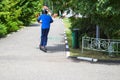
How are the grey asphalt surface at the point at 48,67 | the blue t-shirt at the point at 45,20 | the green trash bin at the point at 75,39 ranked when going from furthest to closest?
1. the green trash bin at the point at 75,39
2. the blue t-shirt at the point at 45,20
3. the grey asphalt surface at the point at 48,67

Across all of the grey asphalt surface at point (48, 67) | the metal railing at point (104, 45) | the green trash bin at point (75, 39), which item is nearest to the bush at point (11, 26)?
the green trash bin at point (75, 39)

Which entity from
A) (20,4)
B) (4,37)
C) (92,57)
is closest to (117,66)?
(92,57)

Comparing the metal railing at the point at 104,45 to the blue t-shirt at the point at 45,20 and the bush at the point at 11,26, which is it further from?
the bush at the point at 11,26

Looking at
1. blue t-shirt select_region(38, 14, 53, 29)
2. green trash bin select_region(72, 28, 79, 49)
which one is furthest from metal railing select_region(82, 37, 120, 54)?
blue t-shirt select_region(38, 14, 53, 29)

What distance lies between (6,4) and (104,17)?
10.6 metres

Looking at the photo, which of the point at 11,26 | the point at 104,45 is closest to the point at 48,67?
the point at 104,45

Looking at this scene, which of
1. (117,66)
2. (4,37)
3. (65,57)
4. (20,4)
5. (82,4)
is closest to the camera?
(117,66)

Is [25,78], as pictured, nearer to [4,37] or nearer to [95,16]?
[95,16]

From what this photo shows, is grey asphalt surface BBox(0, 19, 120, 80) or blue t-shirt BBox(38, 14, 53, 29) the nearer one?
grey asphalt surface BBox(0, 19, 120, 80)

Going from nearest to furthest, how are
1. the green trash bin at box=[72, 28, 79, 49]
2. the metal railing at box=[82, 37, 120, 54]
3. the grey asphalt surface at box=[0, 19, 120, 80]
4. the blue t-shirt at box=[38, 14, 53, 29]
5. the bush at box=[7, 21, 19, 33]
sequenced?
the grey asphalt surface at box=[0, 19, 120, 80] → the metal railing at box=[82, 37, 120, 54] → the blue t-shirt at box=[38, 14, 53, 29] → the green trash bin at box=[72, 28, 79, 49] → the bush at box=[7, 21, 19, 33]

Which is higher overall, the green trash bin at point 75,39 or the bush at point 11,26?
the bush at point 11,26

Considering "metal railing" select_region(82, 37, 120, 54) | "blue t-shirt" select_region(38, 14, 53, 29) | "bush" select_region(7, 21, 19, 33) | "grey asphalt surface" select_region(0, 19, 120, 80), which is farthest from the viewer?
"bush" select_region(7, 21, 19, 33)

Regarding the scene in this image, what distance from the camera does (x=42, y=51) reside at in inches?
642

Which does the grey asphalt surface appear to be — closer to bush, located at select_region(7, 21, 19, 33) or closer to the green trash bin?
the green trash bin
